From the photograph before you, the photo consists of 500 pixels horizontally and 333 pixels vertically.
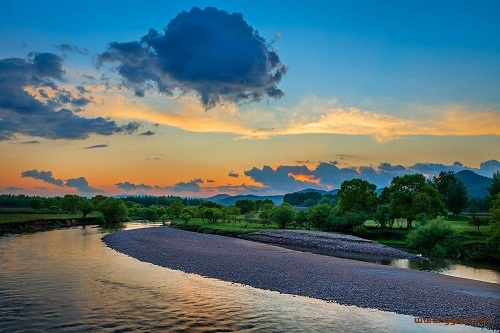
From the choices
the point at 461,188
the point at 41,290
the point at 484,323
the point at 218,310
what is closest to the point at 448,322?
the point at 484,323

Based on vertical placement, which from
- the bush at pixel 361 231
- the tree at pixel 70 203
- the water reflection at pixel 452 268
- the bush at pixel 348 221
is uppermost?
the tree at pixel 70 203

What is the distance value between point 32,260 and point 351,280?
3904cm

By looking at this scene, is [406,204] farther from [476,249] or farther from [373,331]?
[373,331]

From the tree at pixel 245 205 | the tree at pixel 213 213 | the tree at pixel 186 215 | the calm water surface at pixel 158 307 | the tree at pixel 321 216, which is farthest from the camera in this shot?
the tree at pixel 245 205

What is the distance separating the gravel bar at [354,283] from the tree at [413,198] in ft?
173

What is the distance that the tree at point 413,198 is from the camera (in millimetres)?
91938

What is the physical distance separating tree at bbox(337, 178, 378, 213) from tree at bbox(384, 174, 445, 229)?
772 centimetres

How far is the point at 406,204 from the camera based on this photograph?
3775 inches

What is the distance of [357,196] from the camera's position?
114000 millimetres

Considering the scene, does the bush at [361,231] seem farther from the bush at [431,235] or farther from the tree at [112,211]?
the tree at [112,211]

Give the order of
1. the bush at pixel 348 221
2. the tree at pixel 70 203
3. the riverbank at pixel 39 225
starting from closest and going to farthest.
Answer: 1. the riverbank at pixel 39 225
2. the bush at pixel 348 221
3. the tree at pixel 70 203

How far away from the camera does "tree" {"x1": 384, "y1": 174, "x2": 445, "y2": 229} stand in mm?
91938

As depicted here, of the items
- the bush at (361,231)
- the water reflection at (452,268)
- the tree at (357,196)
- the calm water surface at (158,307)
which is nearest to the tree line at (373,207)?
the tree at (357,196)

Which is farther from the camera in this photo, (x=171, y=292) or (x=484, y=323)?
(x=171, y=292)
